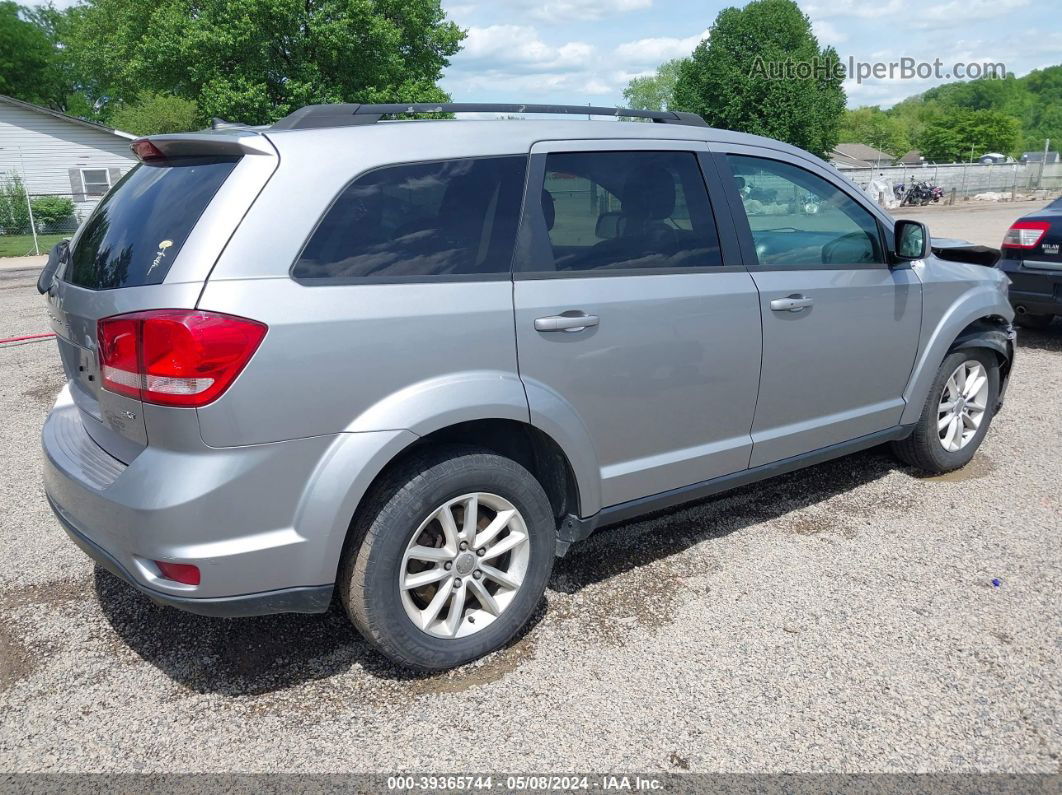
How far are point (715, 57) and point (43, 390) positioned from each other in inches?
1797

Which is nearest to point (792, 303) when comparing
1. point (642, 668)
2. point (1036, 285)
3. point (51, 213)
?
point (642, 668)

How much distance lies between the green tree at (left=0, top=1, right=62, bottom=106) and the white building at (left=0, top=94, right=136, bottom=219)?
102 ft

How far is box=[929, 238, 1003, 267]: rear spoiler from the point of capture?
16.0 feet

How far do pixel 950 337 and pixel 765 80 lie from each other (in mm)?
44690

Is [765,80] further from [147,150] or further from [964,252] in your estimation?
[147,150]

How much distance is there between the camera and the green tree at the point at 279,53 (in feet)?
101

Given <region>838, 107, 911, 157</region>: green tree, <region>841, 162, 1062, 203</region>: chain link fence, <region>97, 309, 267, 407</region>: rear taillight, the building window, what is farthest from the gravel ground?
<region>838, 107, 911, 157</region>: green tree

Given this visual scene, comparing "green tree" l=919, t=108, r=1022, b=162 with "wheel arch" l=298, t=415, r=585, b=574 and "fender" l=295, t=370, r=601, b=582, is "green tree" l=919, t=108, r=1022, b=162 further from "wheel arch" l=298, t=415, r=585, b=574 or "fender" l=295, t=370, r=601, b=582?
"fender" l=295, t=370, r=601, b=582

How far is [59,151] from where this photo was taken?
31156 mm

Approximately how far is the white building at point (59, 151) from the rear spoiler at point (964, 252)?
3090 cm

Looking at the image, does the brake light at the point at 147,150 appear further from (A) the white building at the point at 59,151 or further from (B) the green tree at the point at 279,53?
(A) the white building at the point at 59,151

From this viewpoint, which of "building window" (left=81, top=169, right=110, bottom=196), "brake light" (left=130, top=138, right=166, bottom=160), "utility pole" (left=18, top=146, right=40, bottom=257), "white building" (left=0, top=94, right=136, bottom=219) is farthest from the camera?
"building window" (left=81, top=169, right=110, bottom=196)

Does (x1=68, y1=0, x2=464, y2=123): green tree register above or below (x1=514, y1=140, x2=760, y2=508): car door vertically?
above

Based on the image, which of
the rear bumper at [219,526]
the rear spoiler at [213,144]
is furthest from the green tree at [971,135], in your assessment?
the rear bumper at [219,526]
